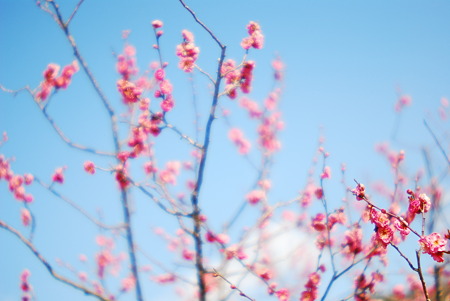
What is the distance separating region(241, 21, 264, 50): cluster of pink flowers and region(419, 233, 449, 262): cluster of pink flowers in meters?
2.73

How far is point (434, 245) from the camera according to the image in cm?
198

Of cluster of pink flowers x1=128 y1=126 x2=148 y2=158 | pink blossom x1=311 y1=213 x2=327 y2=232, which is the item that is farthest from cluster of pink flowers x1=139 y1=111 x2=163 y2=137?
pink blossom x1=311 y1=213 x2=327 y2=232

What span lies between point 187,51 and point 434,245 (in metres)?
3.14

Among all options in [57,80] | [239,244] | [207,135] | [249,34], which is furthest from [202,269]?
[57,80]

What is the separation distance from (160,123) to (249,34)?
5.37 ft

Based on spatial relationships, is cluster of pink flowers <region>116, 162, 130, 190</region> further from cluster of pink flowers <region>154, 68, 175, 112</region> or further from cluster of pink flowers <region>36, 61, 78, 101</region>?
cluster of pink flowers <region>36, 61, 78, 101</region>

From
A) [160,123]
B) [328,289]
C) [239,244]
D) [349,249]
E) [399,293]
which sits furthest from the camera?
[399,293]

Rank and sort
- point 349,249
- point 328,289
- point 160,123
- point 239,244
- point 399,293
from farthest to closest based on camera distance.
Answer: point 399,293
point 239,244
point 349,249
point 160,123
point 328,289

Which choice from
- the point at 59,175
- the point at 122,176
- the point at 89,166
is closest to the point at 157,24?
the point at 122,176

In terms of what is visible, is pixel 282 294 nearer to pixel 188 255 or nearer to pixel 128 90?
pixel 188 255

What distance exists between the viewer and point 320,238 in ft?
12.8

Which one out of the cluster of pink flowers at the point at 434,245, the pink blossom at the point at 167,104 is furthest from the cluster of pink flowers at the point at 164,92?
the cluster of pink flowers at the point at 434,245

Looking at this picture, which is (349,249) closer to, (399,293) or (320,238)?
(320,238)

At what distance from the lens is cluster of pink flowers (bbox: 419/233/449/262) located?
6.48ft
